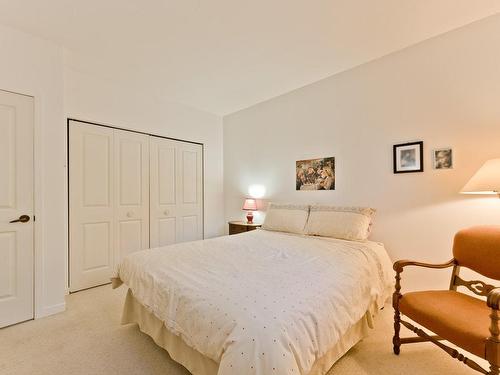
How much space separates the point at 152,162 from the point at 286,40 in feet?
8.16

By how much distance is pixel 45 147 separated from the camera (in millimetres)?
2361

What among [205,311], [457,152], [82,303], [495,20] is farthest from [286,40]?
[82,303]

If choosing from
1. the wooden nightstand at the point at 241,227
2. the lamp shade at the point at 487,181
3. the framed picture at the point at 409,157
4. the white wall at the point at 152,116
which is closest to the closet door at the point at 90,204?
the white wall at the point at 152,116

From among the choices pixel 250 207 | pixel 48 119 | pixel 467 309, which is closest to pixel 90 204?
pixel 48 119

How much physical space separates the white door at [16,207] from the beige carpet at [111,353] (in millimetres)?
214

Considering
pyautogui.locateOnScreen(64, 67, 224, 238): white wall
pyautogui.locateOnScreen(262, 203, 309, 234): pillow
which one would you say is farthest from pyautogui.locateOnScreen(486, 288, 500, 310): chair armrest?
pyautogui.locateOnScreen(64, 67, 224, 238): white wall

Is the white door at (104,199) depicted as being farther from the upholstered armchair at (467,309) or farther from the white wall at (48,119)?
the upholstered armchair at (467,309)

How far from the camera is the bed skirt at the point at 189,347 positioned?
4.39 feet

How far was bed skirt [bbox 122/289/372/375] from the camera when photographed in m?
1.34

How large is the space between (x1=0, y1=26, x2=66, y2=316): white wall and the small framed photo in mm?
3739

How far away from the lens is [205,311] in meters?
1.26

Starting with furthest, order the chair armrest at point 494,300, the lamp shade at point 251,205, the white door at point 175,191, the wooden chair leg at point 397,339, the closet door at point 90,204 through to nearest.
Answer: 1. the lamp shade at point 251,205
2. the white door at point 175,191
3. the closet door at point 90,204
4. the wooden chair leg at point 397,339
5. the chair armrest at point 494,300

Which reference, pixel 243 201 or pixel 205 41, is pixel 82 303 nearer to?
pixel 243 201

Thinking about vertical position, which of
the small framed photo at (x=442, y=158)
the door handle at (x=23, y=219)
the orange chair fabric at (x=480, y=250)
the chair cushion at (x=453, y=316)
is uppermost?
the small framed photo at (x=442, y=158)
